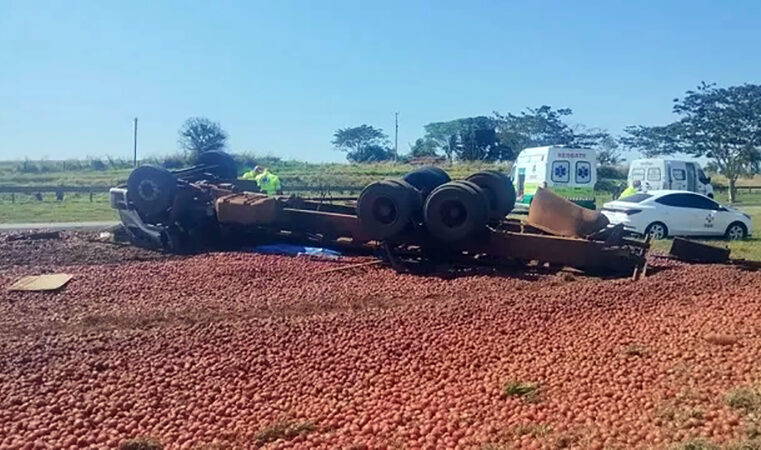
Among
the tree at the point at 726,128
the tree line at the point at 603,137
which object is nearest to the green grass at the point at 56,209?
the tree line at the point at 603,137

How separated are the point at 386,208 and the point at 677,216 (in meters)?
9.61

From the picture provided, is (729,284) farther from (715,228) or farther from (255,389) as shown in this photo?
(715,228)

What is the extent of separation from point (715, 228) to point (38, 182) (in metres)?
41.2

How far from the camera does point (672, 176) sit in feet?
85.5

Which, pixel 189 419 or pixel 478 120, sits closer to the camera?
pixel 189 419

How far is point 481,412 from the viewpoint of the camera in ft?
18.0

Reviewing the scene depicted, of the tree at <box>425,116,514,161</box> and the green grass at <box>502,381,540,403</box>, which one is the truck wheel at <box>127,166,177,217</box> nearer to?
the green grass at <box>502,381,540,403</box>

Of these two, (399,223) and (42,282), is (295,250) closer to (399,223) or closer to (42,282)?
(399,223)

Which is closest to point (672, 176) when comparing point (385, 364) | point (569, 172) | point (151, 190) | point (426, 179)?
point (569, 172)

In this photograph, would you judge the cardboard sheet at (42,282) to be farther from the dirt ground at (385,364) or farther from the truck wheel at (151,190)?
the truck wheel at (151,190)

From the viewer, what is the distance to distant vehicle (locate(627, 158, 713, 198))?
26031 millimetres

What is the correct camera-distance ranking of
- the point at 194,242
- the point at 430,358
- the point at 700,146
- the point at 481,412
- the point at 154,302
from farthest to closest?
the point at 700,146, the point at 194,242, the point at 154,302, the point at 430,358, the point at 481,412

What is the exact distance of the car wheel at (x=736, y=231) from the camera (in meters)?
19.2

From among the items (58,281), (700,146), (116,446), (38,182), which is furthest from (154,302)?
(700,146)
